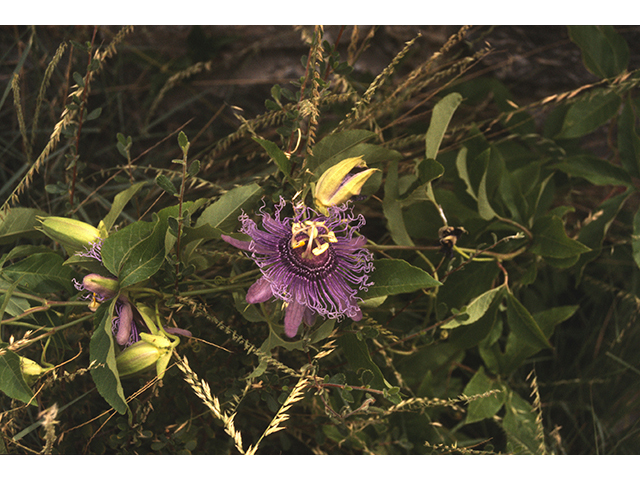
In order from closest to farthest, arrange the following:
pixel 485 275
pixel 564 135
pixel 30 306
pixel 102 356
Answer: pixel 102 356, pixel 30 306, pixel 485 275, pixel 564 135

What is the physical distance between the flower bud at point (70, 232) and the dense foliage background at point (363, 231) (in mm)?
24

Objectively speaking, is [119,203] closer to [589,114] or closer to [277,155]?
[277,155]

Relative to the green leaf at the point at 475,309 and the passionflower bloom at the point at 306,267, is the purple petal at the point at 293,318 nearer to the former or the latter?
the passionflower bloom at the point at 306,267

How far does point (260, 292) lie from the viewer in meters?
0.71

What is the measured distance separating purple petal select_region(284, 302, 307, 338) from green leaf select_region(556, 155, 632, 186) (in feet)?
2.20

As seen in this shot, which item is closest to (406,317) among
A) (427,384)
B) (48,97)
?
(427,384)

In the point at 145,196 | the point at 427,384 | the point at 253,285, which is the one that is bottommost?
the point at 427,384

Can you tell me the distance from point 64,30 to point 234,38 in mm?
413

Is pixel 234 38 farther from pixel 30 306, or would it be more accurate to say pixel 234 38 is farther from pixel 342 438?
pixel 342 438

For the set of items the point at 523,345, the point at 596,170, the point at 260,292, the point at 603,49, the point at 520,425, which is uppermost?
the point at 603,49

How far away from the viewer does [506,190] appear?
969 millimetres

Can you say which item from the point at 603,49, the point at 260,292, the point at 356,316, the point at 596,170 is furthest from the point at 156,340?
the point at 603,49

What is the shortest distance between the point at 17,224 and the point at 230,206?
1.14 ft

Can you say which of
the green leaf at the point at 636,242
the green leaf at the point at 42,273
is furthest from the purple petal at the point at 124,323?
the green leaf at the point at 636,242
